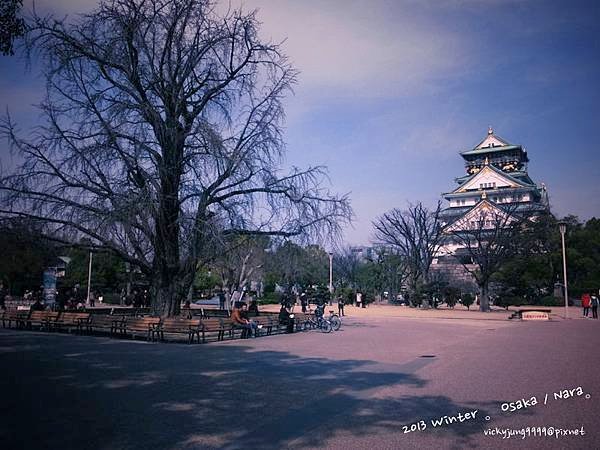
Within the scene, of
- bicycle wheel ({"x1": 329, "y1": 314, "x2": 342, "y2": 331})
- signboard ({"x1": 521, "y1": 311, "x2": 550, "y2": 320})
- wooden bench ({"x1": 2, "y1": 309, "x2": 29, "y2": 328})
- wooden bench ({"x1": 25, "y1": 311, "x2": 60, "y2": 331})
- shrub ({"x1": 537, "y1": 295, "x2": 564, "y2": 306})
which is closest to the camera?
wooden bench ({"x1": 25, "y1": 311, "x2": 60, "y2": 331})

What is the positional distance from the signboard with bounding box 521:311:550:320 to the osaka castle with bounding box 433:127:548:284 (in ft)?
81.2

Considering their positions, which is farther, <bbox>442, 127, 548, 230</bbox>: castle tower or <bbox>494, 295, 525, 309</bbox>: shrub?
<bbox>442, 127, 548, 230</bbox>: castle tower

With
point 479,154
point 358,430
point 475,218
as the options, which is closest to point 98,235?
point 358,430

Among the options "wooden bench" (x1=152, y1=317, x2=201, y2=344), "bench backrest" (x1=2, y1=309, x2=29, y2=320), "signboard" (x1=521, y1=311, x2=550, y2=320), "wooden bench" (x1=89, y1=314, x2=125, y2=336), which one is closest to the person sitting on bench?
"wooden bench" (x1=152, y1=317, x2=201, y2=344)

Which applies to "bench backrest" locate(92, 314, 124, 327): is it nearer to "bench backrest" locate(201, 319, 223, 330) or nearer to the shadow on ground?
"bench backrest" locate(201, 319, 223, 330)

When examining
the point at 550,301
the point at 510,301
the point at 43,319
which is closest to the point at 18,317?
the point at 43,319

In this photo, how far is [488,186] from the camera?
6900cm

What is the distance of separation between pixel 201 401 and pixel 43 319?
13.9m

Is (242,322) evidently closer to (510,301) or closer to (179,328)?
(179,328)

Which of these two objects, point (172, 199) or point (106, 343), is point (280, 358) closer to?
point (106, 343)

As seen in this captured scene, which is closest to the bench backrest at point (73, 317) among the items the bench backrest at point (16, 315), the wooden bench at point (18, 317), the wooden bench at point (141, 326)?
the wooden bench at point (141, 326)

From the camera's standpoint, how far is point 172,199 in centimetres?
1702

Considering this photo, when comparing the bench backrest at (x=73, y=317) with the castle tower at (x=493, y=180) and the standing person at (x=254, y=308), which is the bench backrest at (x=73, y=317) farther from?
the castle tower at (x=493, y=180)

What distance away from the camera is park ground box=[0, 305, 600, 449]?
567 centimetres
